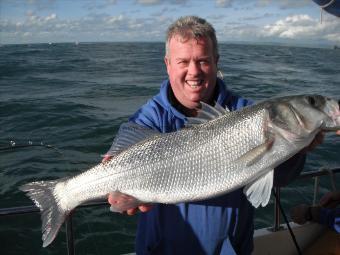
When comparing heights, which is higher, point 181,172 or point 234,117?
point 234,117

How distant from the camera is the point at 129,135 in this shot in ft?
11.7

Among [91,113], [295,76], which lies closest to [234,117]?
[91,113]

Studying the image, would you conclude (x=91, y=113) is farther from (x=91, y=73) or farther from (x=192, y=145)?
(x=91, y=73)

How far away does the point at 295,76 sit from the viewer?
34.5 metres

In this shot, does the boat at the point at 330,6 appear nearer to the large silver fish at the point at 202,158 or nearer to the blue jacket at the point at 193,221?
the large silver fish at the point at 202,158

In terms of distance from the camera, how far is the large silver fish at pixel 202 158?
3209mm

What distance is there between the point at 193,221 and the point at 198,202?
0.56 ft

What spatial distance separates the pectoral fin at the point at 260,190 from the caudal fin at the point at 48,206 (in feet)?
5.51

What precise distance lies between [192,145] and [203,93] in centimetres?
50

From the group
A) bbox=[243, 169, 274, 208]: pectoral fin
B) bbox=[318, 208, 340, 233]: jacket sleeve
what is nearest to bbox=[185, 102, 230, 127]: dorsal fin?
bbox=[243, 169, 274, 208]: pectoral fin

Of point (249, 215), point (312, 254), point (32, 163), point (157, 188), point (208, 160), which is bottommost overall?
point (32, 163)

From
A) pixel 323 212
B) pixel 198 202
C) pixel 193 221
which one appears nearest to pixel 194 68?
pixel 198 202

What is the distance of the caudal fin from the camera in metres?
3.53

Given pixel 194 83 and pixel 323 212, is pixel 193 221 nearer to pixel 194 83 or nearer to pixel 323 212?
pixel 194 83
